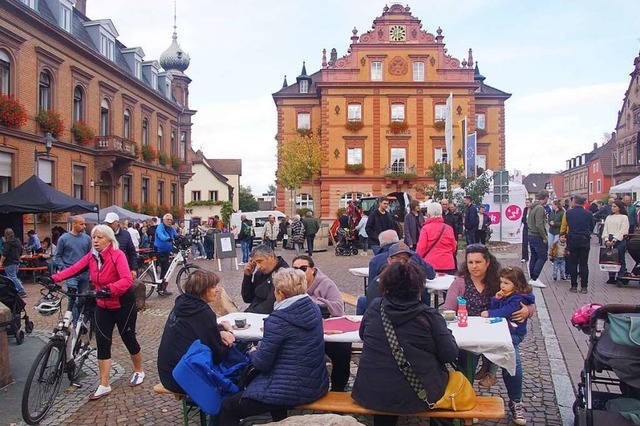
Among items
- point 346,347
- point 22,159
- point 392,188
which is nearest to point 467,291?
point 346,347

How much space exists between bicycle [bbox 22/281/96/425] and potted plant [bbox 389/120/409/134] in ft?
140

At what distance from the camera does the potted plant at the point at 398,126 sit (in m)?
47.3

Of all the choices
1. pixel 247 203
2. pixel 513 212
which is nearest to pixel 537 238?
pixel 513 212

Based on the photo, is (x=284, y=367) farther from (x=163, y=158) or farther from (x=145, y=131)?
(x=163, y=158)

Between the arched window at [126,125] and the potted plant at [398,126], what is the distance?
74.4 feet

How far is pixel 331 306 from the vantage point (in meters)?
5.90

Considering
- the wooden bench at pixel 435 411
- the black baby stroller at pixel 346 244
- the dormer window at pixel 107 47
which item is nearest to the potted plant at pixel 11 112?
the dormer window at pixel 107 47

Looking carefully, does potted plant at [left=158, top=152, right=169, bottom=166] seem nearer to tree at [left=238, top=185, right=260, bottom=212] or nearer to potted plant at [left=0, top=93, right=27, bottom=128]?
potted plant at [left=0, top=93, right=27, bottom=128]

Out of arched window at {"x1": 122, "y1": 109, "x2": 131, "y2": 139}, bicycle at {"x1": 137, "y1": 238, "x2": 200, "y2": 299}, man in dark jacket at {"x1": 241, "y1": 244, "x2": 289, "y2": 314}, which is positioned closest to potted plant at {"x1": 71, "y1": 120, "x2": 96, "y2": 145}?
arched window at {"x1": 122, "y1": 109, "x2": 131, "y2": 139}

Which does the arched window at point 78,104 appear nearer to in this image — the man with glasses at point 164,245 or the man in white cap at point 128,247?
the man with glasses at point 164,245

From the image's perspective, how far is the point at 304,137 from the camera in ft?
160

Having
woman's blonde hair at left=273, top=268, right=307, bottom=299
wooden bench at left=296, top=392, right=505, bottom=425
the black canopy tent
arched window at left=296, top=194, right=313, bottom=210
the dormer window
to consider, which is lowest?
wooden bench at left=296, top=392, right=505, bottom=425

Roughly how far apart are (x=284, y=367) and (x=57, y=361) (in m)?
2.62

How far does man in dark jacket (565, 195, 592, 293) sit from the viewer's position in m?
10.9
